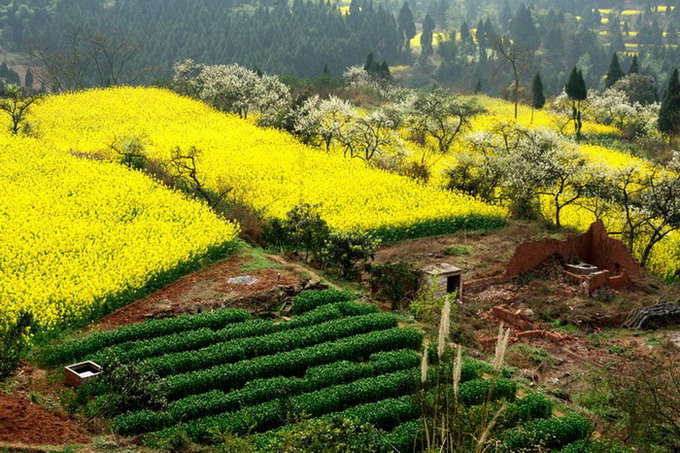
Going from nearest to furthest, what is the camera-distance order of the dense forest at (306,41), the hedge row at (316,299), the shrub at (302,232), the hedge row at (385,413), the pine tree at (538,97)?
the hedge row at (385,413) → the hedge row at (316,299) → the shrub at (302,232) → the pine tree at (538,97) → the dense forest at (306,41)

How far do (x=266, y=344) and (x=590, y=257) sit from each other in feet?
53.7

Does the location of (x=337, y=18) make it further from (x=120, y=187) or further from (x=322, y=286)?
(x=322, y=286)

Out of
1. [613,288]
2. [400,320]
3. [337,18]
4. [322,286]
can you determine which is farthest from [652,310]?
[337,18]

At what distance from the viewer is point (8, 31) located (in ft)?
468

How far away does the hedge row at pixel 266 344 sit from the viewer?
18.5 m

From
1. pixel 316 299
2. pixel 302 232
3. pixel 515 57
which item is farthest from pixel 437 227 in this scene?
pixel 515 57

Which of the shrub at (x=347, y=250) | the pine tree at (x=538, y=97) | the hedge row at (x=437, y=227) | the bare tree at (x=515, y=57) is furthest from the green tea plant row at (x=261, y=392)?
the pine tree at (x=538, y=97)

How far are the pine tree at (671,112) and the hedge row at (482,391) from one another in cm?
5607

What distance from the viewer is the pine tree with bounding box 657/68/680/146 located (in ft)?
221

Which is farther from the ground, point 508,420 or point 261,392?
point 508,420

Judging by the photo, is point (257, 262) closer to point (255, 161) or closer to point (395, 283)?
point (395, 283)

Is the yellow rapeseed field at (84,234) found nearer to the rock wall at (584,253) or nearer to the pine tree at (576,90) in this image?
the rock wall at (584,253)

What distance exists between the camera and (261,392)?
17.2 meters

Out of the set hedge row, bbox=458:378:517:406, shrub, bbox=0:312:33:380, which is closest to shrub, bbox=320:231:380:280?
hedge row, bbox=458:378:517:406
